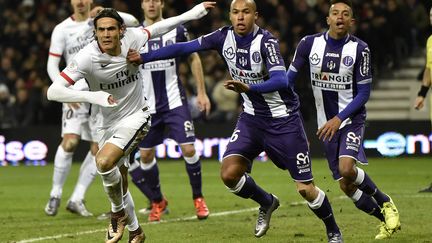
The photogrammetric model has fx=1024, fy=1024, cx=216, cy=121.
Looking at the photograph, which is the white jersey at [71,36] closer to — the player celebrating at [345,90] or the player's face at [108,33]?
the player's face at [108,33]

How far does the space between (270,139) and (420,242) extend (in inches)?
67.0

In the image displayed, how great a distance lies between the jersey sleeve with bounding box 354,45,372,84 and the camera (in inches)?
384

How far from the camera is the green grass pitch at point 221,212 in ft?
33.5

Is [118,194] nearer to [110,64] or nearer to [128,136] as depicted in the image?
[128,136]

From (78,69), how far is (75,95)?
389 mm

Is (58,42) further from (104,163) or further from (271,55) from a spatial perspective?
(271,55)

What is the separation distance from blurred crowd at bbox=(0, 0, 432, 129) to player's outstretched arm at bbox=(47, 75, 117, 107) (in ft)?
39.6

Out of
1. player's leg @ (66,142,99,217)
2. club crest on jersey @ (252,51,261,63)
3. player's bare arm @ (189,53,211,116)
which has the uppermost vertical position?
club crest on jersey @ (252,51,261,63)

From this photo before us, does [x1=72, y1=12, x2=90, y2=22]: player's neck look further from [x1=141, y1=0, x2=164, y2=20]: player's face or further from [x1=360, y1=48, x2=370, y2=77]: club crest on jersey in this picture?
[x1=360, y1=48, x2=370, y2=77]: club crest on jersey

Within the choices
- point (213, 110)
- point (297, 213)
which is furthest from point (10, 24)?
point (297, 213)

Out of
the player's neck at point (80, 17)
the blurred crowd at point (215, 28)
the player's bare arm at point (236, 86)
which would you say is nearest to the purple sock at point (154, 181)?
the player's neck at point (80, 17)

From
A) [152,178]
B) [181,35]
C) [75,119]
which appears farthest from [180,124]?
[75,119]

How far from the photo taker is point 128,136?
9.30 meters

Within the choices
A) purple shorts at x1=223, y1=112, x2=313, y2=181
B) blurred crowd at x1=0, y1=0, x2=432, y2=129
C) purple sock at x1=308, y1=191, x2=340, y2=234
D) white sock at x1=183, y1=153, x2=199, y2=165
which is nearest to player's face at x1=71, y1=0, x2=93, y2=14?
white sock at x1=183, y1=153, x2=199, y2=165
